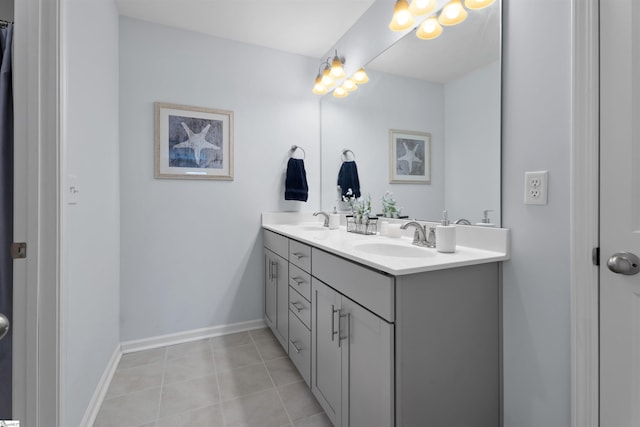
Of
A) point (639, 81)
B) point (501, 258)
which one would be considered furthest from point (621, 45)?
point (501, 258)

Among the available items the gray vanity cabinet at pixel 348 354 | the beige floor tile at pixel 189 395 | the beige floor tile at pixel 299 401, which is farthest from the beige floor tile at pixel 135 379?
the gray vanity cabinet at pixel 348 354

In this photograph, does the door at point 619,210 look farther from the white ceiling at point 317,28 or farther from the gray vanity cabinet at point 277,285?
the gray vanity cabinet at point 277,285

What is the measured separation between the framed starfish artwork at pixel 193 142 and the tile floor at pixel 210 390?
4.28ft

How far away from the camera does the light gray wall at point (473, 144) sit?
122 centimetres

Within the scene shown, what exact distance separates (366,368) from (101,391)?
1.51 meters

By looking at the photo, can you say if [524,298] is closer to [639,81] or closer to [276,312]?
[639,81]

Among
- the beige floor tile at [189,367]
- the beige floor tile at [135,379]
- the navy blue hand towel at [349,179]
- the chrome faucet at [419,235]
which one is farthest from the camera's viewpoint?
the navy blue hand towel at [349,179]

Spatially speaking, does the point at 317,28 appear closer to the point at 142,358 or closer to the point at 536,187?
the point at 536,187

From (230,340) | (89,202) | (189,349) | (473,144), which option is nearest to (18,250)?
(89,202)

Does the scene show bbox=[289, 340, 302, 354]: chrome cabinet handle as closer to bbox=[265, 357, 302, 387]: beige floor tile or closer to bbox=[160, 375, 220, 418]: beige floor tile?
bbox=[265, 357, 302, 387]: beige floor tile

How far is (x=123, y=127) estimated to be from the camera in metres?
2.06

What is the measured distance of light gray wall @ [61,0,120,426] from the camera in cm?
114

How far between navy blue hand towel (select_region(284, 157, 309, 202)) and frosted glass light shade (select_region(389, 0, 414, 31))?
4.16 ft

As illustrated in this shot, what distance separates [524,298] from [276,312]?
157 cm
